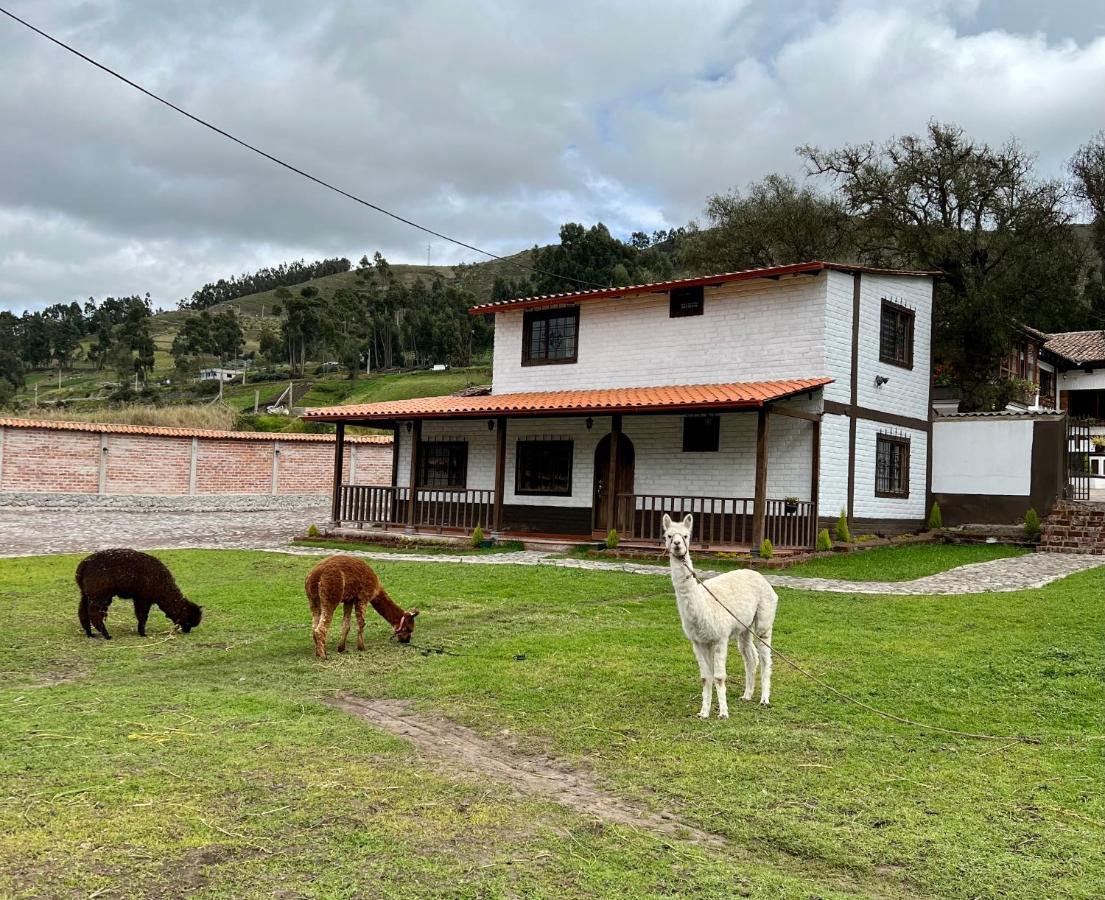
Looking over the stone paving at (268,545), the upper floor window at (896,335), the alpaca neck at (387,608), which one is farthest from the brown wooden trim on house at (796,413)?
the alpaca neck at (387,608)

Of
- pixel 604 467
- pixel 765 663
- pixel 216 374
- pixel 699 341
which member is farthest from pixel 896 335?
pixel 216 374

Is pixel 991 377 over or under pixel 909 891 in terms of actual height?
over

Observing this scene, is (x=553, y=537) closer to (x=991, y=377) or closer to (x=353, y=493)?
(x=353, y=493)

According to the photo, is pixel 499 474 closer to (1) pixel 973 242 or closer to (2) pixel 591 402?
(2) pixel 591 402

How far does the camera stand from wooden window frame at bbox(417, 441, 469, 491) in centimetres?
2306

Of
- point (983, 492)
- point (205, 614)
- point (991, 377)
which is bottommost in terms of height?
point (205, 614)

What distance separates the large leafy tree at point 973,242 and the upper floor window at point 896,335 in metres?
5.93

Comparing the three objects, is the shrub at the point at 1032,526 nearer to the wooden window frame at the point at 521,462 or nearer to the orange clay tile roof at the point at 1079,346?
the wooden window frame at the point at 521,462

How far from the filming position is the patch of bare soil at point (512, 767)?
450cm

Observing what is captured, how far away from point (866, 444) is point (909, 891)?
17.0 m

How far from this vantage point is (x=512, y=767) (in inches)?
212

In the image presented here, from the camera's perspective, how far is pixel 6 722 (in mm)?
5926

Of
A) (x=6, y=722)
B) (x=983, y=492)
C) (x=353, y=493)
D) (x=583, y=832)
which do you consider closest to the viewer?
(x=583, y=832)

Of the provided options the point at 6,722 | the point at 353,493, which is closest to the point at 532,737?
the point at 6,722
